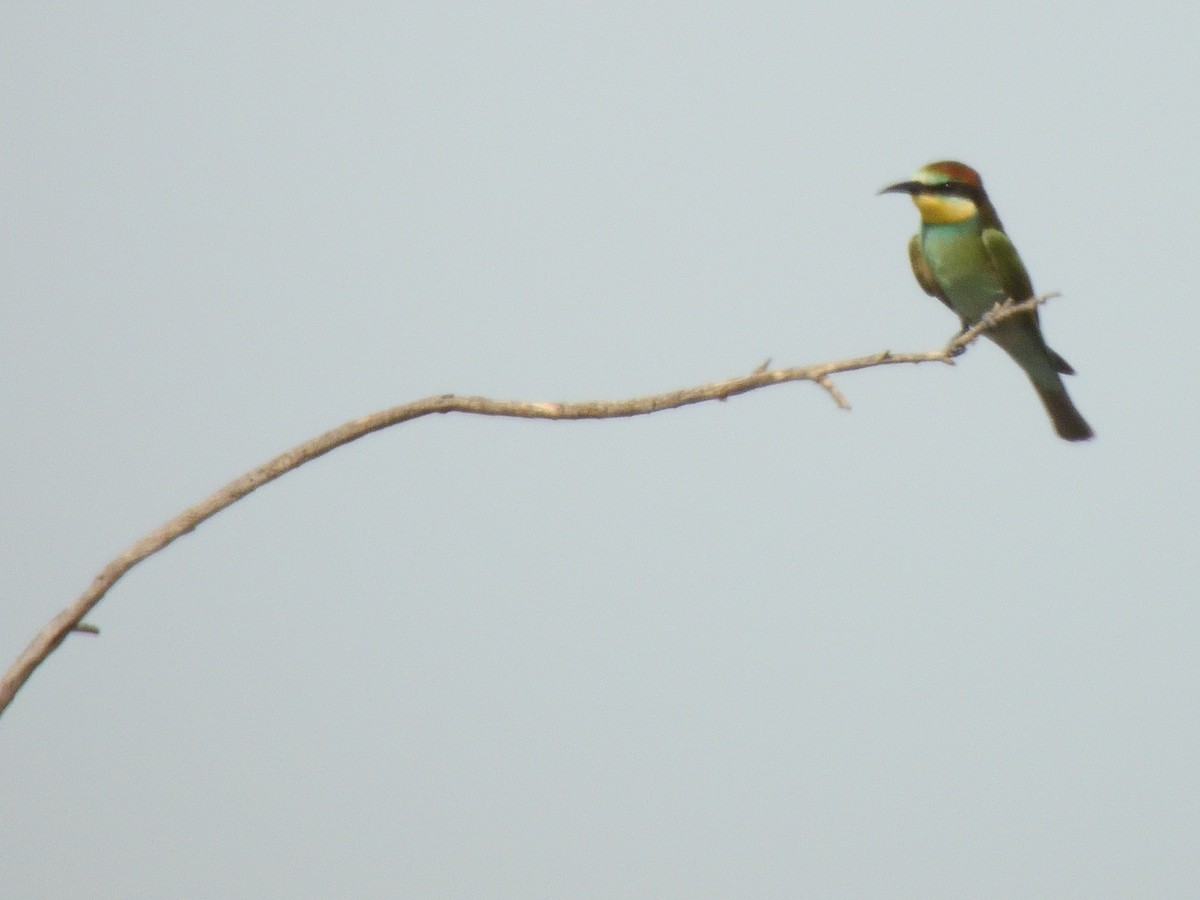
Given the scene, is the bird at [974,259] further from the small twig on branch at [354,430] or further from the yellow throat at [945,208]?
the small twig on branch at [354,430]

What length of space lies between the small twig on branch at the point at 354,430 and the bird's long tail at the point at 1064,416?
2.43 m

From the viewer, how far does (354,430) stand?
2.80 m

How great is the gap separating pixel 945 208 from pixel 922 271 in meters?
0.27

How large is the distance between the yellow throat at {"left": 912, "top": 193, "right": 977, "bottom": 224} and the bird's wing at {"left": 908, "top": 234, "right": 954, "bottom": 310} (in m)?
0.13

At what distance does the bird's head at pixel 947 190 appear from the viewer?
5.12 meters

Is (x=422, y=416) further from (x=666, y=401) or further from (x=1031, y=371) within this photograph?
(x=1031, y=371)

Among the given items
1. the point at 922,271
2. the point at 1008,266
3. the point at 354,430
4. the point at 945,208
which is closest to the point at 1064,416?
the point at 1008,266

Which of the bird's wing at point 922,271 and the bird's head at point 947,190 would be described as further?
the bird's wing at point 922,271

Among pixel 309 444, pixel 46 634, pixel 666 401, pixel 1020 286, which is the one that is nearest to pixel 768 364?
pixel 666 401

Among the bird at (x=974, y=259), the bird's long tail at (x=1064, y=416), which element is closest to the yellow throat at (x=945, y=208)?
the bird at (x=974, y=259)

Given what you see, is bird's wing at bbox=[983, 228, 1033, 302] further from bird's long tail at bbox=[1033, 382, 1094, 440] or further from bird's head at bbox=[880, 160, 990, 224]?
bird's long tail at bbox=[1033, 382, 1094, 440]

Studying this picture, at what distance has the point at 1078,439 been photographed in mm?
5277

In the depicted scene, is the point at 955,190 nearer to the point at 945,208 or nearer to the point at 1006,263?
the point at 945,208

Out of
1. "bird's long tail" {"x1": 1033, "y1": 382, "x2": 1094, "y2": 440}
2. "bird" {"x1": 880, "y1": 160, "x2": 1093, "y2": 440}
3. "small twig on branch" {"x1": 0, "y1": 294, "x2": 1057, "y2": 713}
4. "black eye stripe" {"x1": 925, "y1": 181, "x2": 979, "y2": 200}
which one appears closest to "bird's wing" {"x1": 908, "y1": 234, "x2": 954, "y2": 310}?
"bird" {"x1": 880, "y1": 160, "x2": 1093, "y2": 440}
